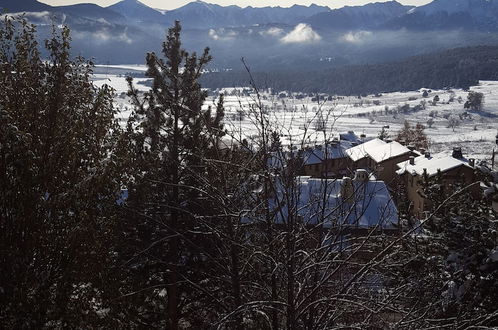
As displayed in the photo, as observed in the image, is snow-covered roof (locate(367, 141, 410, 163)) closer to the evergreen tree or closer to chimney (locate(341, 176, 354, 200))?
the evergreen tree

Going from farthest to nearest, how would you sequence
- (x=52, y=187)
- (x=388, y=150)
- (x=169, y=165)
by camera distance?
(x=388, y=150) → (x=169, y=165) → (x=52, y=187)

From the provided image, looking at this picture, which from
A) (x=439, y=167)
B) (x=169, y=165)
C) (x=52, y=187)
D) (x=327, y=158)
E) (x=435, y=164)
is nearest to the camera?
(x=327, y=158)

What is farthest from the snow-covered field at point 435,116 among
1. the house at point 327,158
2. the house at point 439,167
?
the house at point 327,158

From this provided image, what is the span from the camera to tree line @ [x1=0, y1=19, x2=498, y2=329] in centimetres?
374

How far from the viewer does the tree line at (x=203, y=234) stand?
3744 mm

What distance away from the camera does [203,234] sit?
5277mm

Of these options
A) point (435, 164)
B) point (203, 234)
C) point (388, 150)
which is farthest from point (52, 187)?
point (388, 150)

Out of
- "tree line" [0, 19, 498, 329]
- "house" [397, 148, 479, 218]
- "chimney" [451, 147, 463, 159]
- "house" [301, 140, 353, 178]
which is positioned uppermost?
"house" [301, 140, 353, 178]

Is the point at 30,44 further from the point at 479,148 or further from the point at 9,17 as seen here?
the point at 479,148

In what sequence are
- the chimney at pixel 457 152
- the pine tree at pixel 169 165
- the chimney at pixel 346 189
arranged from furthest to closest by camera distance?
the chimney at pixel 457 152 → the pine tree at pixel 169 165 → the chimney at pixel 346 189

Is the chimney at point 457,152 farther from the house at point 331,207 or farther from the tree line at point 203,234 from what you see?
the house at point 331,207

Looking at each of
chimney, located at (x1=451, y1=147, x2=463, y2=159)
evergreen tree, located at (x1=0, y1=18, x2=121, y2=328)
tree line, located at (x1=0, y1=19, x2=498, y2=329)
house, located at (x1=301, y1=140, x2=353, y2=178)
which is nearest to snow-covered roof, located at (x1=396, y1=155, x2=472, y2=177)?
chimney, located at (x1=451, y1=147, x2=463, y2=159)

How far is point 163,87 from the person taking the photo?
10.2 m

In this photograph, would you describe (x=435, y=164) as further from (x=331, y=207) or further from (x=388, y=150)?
(x=331, y=207)
